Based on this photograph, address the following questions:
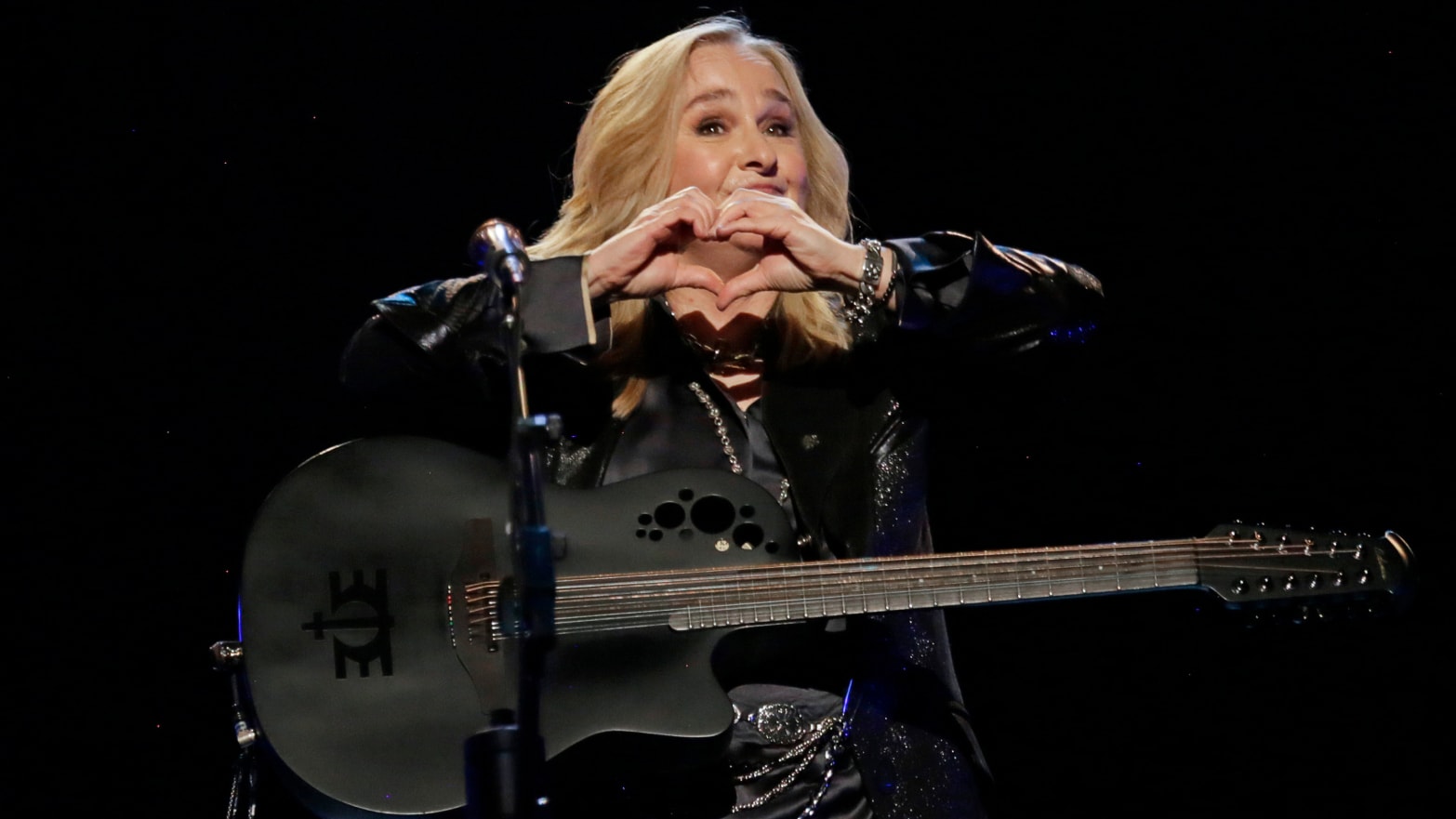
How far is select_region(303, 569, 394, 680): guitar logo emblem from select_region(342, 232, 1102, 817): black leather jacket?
16.3 inches

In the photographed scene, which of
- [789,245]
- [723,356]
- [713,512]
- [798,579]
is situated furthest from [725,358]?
[798,579]

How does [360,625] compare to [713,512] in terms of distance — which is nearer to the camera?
[360,625]

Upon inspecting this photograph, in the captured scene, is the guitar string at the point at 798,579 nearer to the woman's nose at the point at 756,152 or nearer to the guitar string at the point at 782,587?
the guitar string at the point at 782,587

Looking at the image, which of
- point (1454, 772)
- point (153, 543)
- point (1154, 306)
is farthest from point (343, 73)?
point (1454, 772)

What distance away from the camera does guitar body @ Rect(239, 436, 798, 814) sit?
6.17ft

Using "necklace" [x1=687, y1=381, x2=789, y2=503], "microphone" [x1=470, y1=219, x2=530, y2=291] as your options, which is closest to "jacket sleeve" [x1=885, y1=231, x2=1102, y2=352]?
"necklace" [x1=687, y1=381, x2=789, y2=503]

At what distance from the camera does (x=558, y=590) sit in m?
1.96

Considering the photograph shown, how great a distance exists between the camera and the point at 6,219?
8.04ft

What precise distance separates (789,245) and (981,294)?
0.33m

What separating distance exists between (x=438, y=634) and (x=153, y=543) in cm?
83

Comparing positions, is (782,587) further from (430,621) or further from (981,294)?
(981,294)

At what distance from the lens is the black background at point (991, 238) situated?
8.05 ft

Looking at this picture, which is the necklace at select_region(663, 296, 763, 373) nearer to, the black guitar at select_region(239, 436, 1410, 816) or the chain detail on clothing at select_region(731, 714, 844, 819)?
the black guitar at select_region(239, 436, 1410, 816)

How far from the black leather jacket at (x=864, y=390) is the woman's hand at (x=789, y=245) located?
0.10 metres
